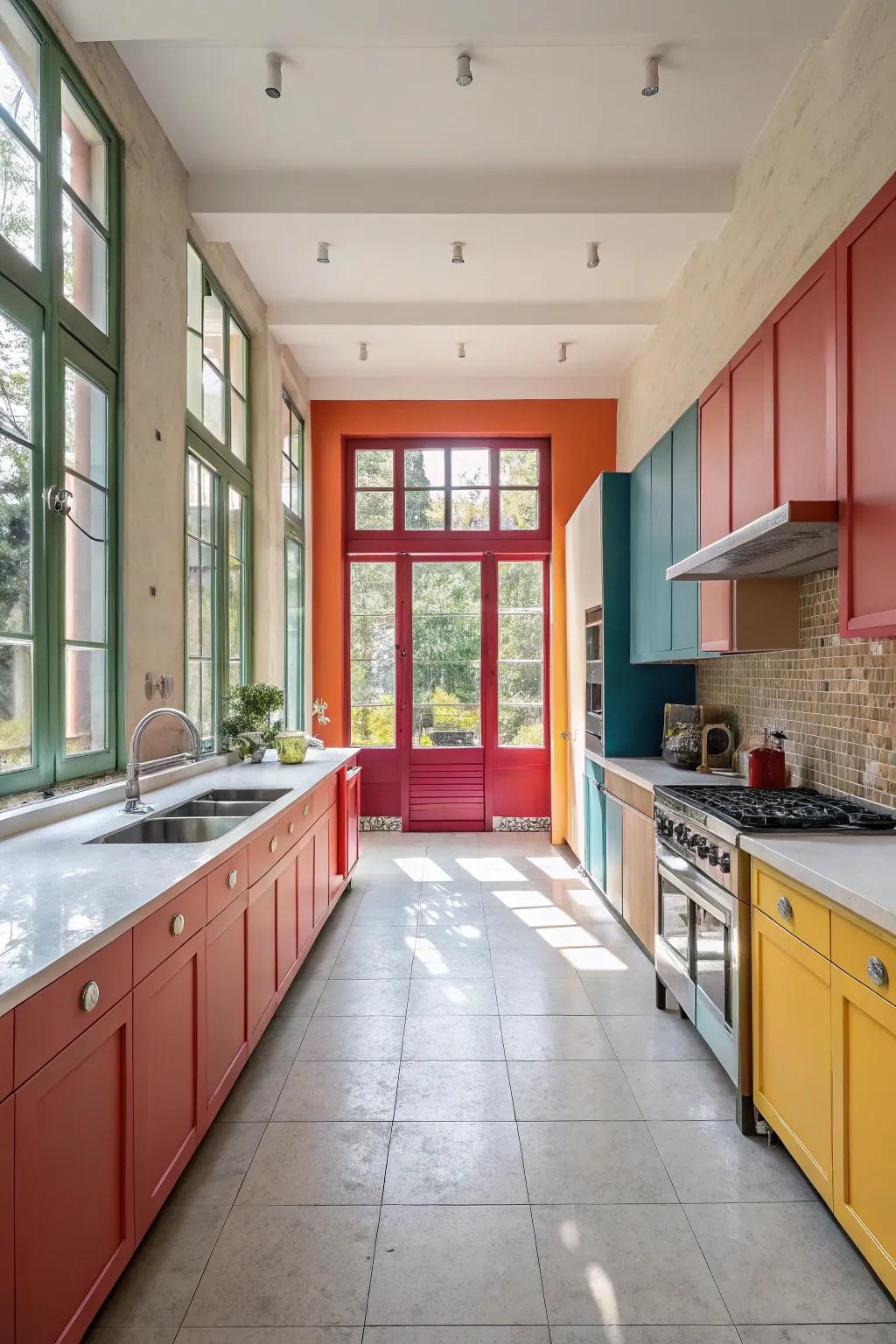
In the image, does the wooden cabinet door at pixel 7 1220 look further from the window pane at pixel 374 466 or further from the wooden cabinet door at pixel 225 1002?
the window pane at pixel 374 466

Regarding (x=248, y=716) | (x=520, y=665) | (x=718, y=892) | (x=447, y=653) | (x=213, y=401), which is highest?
(x=213, y=401)

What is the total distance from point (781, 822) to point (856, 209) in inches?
77.6

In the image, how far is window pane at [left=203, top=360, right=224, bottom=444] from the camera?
400 cm

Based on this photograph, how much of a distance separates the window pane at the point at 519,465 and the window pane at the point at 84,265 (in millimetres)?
3802

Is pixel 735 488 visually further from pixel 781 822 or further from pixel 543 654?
pixel 543 654

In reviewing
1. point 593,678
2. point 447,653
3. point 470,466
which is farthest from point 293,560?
point 593,678

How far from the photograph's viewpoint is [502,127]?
328 cm

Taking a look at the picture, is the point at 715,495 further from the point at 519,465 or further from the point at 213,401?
the point at 519,465

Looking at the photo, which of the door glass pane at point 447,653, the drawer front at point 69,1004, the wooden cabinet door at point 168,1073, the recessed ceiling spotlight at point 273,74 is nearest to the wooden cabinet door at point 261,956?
the wooden cabinet door at point 168,1073

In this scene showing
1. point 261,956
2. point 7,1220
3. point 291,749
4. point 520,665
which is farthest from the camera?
point 520,665

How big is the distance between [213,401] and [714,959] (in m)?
3.62

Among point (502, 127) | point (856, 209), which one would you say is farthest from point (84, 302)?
point (856, 209)

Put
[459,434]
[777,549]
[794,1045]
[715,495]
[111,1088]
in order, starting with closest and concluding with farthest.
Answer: [111,1088] < [794,1045] < [777,549] < [715,495] < [459,434]

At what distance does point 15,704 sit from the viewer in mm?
2254
